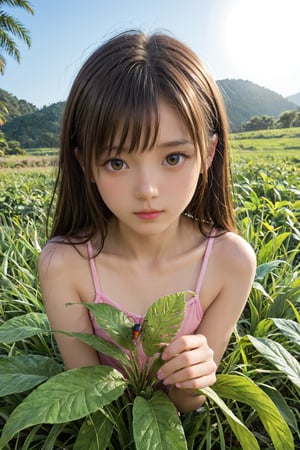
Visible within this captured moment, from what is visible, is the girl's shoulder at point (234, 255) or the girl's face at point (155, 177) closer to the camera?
the girl's face at point (155, 177)

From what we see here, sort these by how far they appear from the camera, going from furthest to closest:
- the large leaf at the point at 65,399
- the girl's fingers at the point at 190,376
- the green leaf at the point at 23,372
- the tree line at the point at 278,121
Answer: the tree line at the point at 278,121, the green leaf at the point at 23,372, the girl's fingers at the point at 190,376, the large leaf at the point at 65,399

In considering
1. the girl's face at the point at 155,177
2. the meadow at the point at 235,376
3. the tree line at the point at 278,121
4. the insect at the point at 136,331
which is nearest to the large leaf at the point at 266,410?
the meadow at the point at 235,376

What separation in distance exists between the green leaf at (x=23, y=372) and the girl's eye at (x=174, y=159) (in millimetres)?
514

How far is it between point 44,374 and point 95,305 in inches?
10.9

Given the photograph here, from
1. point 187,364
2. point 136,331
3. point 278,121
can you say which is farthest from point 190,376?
point 278,121

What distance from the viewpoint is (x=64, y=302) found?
1020mm

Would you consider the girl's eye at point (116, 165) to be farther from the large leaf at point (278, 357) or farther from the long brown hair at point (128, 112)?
the large leaf at point (278, 357)

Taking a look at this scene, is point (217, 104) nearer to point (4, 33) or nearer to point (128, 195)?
point (128, 195)

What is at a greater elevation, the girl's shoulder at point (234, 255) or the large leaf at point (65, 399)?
the girl's shoulder at point (234, 255)

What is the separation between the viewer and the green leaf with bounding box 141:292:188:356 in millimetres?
798

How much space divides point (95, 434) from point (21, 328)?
0.30 m

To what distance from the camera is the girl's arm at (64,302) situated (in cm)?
101

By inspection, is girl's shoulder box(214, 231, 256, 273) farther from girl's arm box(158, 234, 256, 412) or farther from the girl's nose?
the girl's nose

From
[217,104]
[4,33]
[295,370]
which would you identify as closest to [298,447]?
[295,370]
